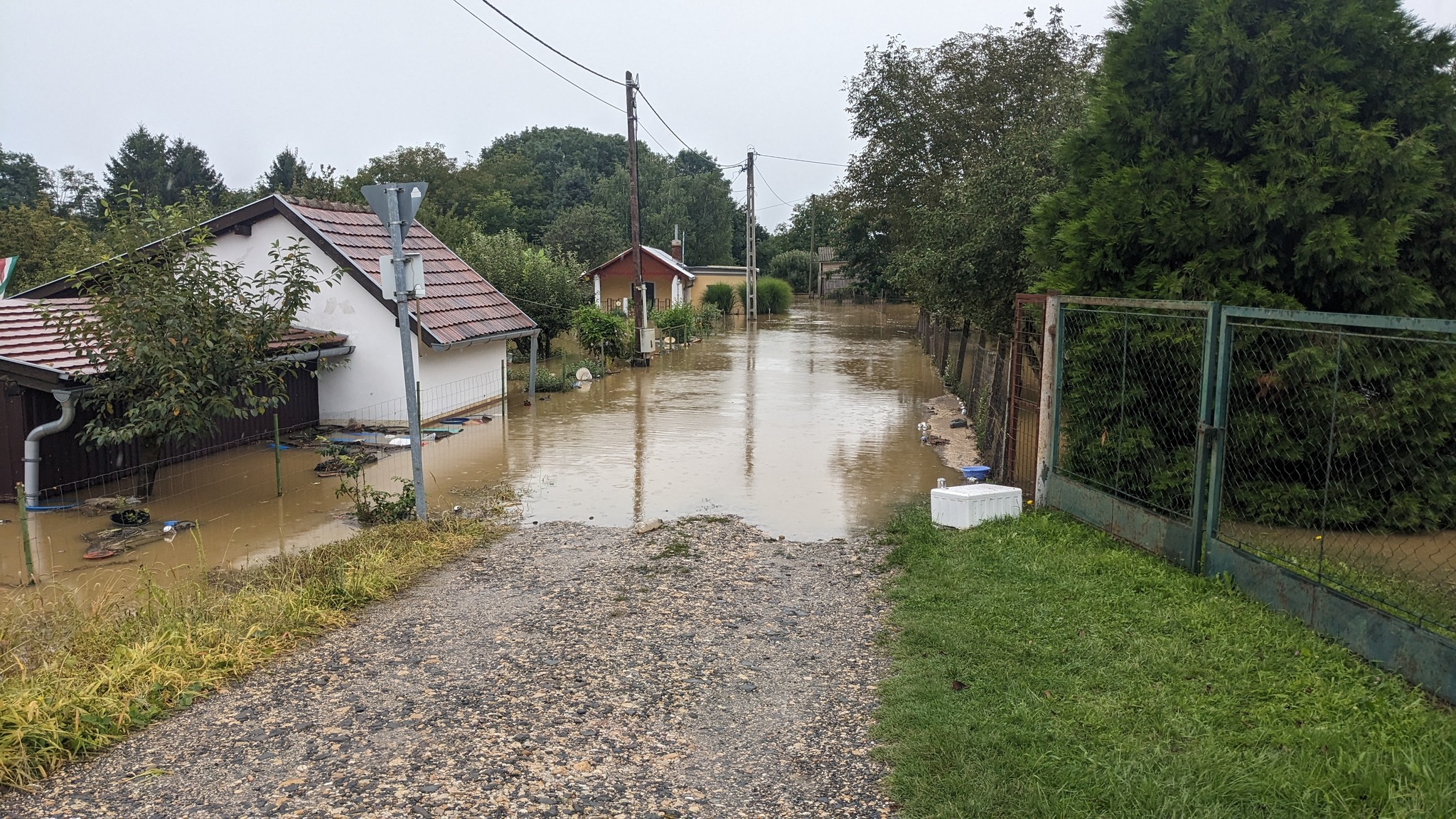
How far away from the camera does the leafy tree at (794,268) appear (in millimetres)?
79750

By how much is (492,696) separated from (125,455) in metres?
9.95

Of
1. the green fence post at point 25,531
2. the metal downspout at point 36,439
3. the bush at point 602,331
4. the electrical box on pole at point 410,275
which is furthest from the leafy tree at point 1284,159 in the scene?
the bush at point 602,331

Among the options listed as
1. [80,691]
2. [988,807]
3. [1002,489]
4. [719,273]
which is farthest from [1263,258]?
[719,273]

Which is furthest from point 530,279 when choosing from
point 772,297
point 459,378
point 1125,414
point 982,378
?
point 772,297

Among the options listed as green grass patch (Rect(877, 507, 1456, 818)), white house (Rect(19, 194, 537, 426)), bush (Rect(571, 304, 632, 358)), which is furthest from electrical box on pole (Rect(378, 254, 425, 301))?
bush (Rect(571, 304, 632, 358))

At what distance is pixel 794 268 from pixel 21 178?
51879 millimetres

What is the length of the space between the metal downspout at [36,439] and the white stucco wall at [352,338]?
5914mm

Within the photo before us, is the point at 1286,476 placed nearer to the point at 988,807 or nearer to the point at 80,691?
the point at 988,807

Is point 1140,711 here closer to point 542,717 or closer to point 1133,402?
point 542,717

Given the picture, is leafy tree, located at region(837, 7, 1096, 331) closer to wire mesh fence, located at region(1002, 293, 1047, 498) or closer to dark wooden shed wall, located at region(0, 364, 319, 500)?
wire mesh fence, located at region(1002, 293, 1047, 498)

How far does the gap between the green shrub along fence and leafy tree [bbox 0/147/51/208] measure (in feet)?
211

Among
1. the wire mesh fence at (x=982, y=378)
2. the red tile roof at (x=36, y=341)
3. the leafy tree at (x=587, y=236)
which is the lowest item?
the wire mesh fence at (x=982, y=378)

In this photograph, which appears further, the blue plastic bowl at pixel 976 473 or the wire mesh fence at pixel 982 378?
the wire mesh fence at pixel 982 378

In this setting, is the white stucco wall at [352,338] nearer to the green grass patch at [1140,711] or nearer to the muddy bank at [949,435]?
the muddy bank at [949,435]
